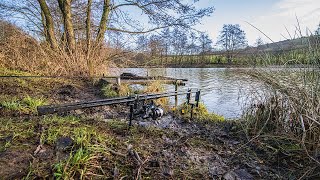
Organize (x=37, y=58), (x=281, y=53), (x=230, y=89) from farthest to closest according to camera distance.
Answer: (x=230, y=89)
(x=37, y=58)
(x=281, y=53)

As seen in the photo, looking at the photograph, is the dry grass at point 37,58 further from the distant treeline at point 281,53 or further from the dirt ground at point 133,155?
the distant treeline at point 281,53

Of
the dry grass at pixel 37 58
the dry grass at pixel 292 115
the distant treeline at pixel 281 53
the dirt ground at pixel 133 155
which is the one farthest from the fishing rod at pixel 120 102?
the dry grass at pixel 37 58

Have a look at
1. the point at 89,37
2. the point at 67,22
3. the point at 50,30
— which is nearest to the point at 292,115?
the point at 89,37

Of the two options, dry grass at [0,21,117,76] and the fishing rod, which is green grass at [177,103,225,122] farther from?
dry grass at [0,21,117,76]

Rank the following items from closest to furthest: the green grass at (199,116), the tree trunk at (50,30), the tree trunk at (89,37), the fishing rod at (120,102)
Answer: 1. the fishing rod at (120,102)
2. the green grass at (199,116)
3. the tree trunk at (89,37)
4. the tree trunk at (50,30)

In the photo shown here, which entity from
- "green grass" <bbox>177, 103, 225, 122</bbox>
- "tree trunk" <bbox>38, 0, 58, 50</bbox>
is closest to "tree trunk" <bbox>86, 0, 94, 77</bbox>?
"tree trunk" <bbox>38, 0, 58, 50</bbox>

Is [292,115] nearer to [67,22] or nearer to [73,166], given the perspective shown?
[73,166]

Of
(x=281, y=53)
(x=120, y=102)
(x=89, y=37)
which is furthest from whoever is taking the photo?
(x=89, y=37)

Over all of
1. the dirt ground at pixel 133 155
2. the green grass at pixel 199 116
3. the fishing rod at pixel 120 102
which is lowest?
the green grass at pixel 199 116

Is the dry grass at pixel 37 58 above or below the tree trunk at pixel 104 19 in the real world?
below

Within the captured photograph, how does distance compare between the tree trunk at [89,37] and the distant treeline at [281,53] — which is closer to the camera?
the distant treeline at [281,53]

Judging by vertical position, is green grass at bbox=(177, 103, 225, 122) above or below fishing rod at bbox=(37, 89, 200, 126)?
below

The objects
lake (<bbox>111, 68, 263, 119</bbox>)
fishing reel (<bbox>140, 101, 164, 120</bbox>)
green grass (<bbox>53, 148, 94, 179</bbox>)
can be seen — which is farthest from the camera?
lake (<bbox>111, 68, 263, 119</bbox>)

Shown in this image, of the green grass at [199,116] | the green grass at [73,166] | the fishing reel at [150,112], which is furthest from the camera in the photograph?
the green grass at [199,116]
